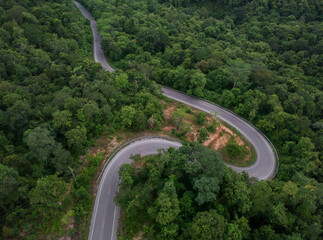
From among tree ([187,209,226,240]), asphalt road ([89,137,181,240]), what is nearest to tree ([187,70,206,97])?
asphalt road ([89,137,181,240])

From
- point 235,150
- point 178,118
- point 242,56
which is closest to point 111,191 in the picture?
point 178,118

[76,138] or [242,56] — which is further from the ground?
[242,56]

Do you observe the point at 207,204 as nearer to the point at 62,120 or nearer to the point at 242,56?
the point at 62,120

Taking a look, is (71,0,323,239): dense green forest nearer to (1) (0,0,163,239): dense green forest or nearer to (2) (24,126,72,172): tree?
(1) (0,0,163,239): dense green forest

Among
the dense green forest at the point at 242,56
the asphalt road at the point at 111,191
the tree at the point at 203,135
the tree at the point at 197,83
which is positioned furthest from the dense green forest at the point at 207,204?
the tree at the point at 197,83

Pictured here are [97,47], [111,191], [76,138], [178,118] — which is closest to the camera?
[111,191]

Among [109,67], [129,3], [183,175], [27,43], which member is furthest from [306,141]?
[129,3]

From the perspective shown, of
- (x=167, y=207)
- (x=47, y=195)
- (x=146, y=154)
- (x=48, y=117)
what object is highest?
(x=48, y=117)
